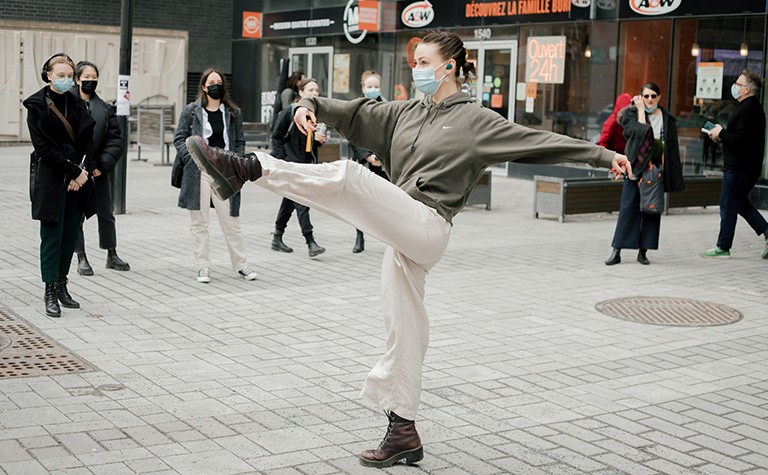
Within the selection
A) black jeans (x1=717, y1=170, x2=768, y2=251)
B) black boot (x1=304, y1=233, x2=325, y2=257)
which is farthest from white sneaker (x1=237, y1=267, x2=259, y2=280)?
black jeans (x1=717, y1=170, x2=768, y2=251)

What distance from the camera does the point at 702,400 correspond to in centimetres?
600

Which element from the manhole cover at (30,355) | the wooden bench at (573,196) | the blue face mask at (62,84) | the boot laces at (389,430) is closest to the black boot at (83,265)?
the manhole cover at (30,355)

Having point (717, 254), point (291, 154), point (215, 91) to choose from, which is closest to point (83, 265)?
point (215, 91)

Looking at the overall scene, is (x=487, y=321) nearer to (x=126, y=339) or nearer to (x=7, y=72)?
(x=126, y=339)

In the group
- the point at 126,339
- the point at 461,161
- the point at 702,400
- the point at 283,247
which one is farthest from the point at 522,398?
the point at 283,247

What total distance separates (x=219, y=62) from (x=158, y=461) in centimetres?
2701

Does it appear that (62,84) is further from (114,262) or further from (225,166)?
(225,166)

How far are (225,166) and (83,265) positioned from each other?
5.50 m

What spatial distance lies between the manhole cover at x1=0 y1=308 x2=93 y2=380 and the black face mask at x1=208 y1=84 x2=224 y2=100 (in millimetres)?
2835

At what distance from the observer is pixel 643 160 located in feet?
34.4

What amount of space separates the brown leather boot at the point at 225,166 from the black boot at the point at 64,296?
3953 millimetres

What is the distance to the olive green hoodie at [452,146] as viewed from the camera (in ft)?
15.3

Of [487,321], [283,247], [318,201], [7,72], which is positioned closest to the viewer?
[318,201]

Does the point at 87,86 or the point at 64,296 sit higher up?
the point at 87,86
